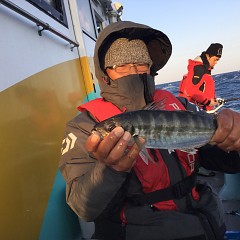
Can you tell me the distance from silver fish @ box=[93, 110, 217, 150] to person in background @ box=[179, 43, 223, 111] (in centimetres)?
568

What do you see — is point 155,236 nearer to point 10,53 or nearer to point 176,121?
point 176,121

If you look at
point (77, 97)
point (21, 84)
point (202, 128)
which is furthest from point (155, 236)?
point (77, 97)

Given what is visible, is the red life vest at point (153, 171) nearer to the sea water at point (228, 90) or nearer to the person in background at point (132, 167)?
the person in background at point (132, 167)

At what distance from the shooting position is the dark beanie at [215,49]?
7.84m

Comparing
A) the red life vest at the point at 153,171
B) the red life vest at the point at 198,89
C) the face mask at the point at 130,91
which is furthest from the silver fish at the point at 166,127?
the red life vest at the point at 198,89

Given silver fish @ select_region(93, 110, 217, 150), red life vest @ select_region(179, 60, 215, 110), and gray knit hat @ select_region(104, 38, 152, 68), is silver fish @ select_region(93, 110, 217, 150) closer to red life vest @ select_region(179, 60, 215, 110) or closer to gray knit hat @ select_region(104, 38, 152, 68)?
gray knit hat @ select_region(104, 38, 152, 68)

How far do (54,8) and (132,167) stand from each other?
2.82m

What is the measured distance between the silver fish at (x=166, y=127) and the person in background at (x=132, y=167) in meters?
0.08

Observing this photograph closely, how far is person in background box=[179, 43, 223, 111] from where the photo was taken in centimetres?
761

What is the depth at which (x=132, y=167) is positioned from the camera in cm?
211

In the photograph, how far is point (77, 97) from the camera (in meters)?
4.11

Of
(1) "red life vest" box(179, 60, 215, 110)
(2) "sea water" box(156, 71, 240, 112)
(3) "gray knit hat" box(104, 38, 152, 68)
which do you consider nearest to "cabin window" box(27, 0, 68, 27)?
(3) "gray knit hat" box(104, 38, 152, 68)

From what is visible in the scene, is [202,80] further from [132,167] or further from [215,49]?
[132,167]

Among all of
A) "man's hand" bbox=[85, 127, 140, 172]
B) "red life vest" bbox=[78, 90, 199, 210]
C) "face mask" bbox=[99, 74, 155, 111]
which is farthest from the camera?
"face mask" bbox=[99, 74, 155, 111]
